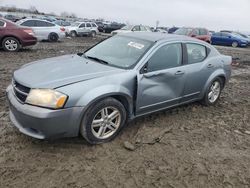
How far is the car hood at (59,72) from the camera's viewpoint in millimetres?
3356

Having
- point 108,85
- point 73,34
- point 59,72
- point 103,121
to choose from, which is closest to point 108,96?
point 108,85

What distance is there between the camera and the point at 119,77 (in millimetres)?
3729

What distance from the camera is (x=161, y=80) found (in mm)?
4238

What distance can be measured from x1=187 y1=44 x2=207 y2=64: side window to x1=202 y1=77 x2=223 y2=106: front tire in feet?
1.99

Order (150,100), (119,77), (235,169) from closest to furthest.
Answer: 1. (235,169)
2. (119,77)
3. (150,100)

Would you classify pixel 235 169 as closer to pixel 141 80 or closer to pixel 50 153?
pixel 141 80

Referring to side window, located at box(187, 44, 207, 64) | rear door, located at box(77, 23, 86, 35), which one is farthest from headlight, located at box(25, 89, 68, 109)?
rear door, located at box(77, 23, 86, 35)

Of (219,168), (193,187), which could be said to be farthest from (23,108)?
(219,168)

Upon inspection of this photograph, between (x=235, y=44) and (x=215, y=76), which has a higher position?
(x=215, y=76)

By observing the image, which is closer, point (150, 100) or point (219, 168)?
point (219, 168)

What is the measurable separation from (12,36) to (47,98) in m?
9.06

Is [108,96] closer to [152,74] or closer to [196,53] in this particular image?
[152,74]

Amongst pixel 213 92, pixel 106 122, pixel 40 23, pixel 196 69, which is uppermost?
pixel 196 69

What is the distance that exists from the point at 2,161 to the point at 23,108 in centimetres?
68
